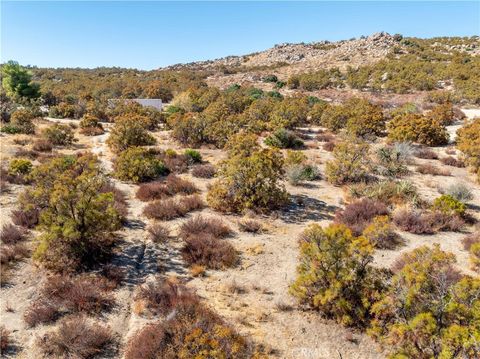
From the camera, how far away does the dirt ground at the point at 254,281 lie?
7.20m

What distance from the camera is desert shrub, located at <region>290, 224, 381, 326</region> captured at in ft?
24.8

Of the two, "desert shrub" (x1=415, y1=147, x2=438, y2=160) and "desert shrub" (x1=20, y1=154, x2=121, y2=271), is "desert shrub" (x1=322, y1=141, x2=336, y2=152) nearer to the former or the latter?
"desert shrub" (x1=415, y1=147, x2=438, y2=160)

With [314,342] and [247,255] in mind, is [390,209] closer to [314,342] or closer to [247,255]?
[247,255]

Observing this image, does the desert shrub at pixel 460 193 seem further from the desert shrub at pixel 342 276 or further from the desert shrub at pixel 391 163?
the desert shrub at pixel 342 276

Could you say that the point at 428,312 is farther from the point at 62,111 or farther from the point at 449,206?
the point at 62,111

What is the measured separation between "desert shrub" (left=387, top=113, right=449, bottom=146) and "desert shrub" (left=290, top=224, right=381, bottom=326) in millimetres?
18068

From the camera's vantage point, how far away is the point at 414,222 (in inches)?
478

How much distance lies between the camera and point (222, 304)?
8305mm

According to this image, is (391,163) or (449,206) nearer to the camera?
(449,206)

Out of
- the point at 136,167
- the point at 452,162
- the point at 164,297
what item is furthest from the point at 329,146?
the point at 164,297

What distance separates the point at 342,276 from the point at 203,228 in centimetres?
560

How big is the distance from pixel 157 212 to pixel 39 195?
4.17m

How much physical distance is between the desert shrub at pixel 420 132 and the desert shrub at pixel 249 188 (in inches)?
543

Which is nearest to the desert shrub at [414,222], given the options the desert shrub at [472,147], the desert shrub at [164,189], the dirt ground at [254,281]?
the dirt ground at [254,281]
